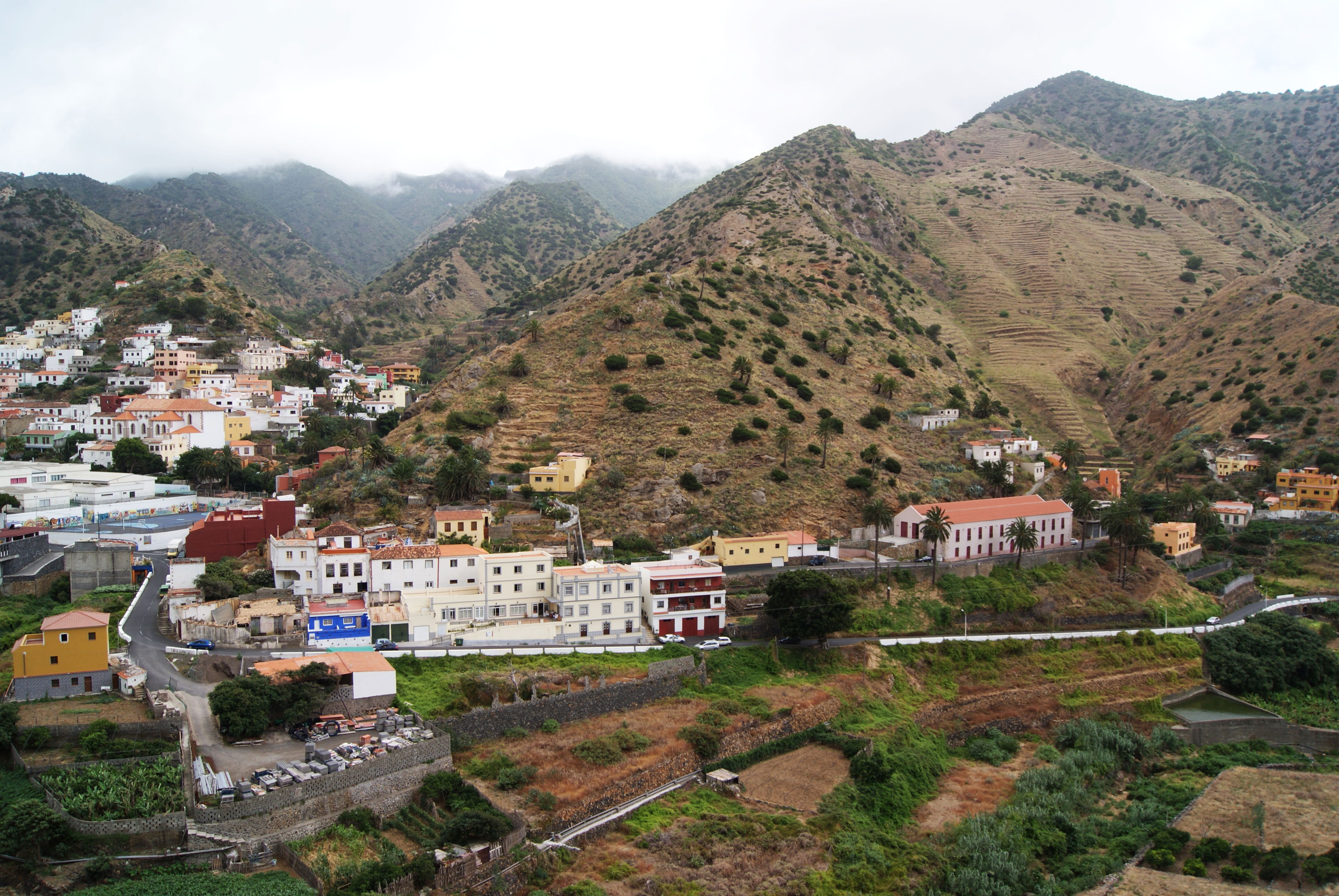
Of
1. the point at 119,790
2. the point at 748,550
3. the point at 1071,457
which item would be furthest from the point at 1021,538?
the point at 119,790

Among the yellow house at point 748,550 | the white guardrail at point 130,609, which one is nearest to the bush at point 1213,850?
the yellow house at point 748,550

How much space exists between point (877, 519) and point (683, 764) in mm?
19500

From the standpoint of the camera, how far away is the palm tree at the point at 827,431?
55.8m

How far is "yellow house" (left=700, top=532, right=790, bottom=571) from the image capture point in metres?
45.0

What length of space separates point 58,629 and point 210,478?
117 ft

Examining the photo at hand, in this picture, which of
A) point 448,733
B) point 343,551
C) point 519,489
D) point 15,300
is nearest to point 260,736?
point 448,733

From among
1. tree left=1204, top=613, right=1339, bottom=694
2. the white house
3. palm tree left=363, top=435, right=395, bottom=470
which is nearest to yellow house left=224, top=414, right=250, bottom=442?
palm tree left=363, top=435, right=395, bottom=470

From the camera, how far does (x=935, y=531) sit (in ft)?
151

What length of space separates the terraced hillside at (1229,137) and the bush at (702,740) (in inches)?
5147

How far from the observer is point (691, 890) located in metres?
24.1

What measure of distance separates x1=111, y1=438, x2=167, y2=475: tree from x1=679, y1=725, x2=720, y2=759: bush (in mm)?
51903

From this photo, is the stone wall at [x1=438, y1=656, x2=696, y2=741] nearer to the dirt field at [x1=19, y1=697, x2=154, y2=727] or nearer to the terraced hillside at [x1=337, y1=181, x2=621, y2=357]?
the dirt field at [x1=19, y1=697, x2=154, y2=727]

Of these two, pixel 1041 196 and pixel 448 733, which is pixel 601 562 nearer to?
pixel 448 733

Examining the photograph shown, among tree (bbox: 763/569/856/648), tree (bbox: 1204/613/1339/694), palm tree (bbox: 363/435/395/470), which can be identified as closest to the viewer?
tree (bbox: 763/569/856/648)
